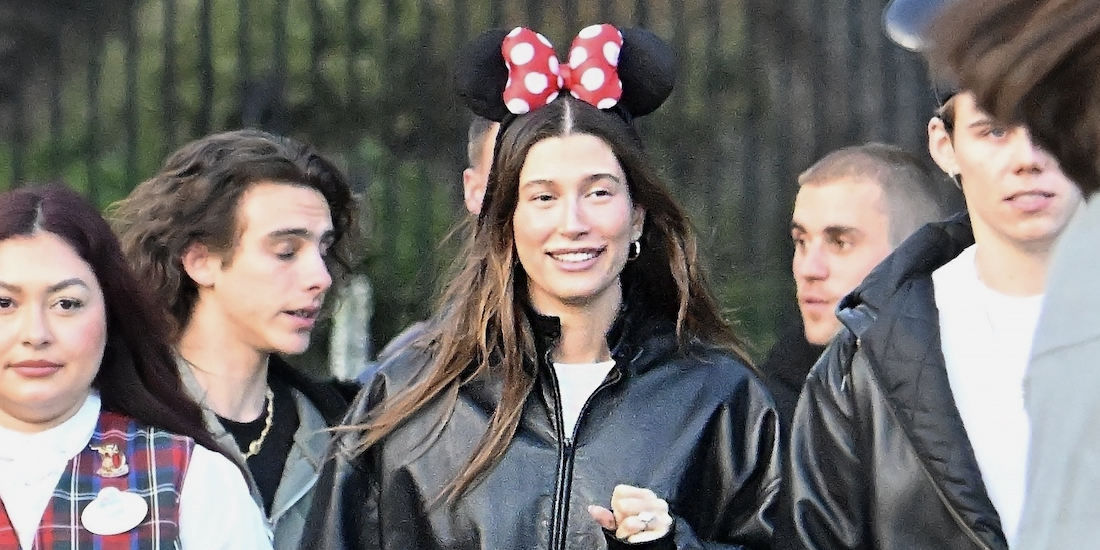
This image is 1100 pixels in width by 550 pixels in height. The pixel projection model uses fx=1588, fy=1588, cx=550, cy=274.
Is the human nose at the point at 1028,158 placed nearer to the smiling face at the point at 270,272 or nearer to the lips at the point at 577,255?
the lips at the point at 577,255

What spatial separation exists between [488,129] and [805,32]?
1.62 m

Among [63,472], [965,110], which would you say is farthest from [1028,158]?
[63,472]

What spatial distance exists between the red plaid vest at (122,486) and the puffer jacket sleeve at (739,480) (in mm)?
915

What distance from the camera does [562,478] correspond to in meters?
2.94

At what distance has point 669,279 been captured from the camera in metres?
3.25

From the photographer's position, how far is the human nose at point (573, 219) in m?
3.05

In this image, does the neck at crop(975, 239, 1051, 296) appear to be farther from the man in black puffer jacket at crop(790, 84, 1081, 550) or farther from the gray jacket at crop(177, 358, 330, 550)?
the gray jacket at crop(177, 358, 330, 550)

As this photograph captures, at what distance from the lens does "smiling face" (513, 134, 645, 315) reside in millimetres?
3074

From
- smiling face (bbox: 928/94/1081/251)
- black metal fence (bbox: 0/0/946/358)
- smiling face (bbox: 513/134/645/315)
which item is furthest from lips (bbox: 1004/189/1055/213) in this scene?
black metal fence (bbox: 0/0/946/358)

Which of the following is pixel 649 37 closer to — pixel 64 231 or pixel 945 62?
pixel 64 231

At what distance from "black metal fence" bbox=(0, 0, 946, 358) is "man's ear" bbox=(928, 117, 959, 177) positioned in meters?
2.31

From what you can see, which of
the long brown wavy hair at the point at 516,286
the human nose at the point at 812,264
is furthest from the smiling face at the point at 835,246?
→ the long brown wavy hair at the point at 516,286

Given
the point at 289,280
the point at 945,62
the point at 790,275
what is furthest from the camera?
the point at 790,275

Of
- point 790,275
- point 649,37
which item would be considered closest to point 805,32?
point 790,275
